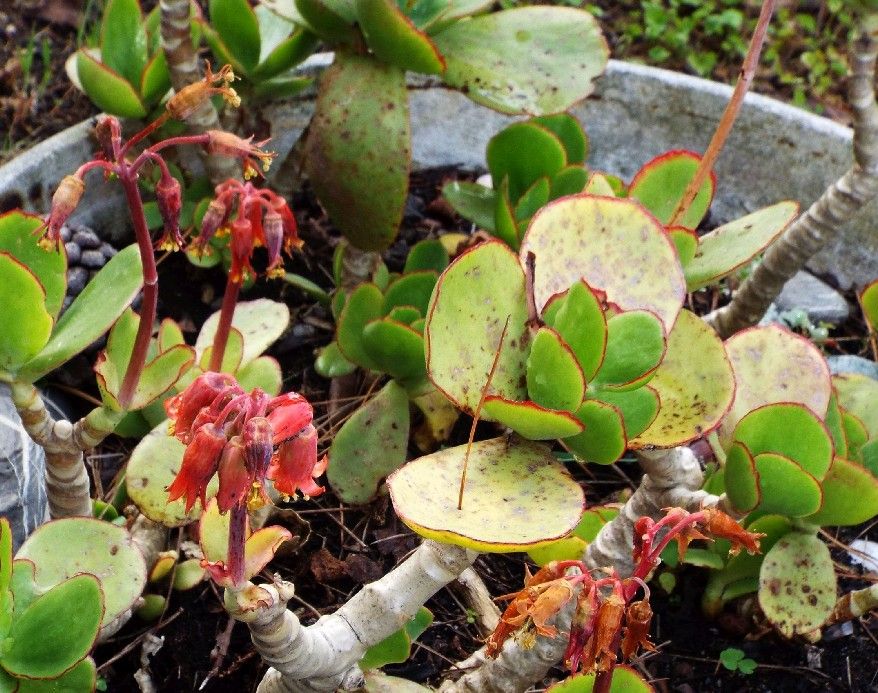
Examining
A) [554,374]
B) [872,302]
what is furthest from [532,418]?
[872,302]

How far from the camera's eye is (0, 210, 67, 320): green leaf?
99 centimetres

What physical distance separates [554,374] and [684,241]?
356mm

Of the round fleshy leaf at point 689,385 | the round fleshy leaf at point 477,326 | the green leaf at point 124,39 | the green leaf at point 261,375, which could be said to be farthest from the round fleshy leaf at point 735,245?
the green leaf at point 124,39

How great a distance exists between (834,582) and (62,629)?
2.61 feet

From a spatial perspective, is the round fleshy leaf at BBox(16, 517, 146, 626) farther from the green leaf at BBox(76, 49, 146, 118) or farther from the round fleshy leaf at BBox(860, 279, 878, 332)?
the round fleshy leaf at BBox(860, 279, 878, 332)

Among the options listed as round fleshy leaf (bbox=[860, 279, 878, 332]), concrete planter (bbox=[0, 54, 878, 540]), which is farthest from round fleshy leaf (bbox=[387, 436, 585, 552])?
concrete planter (bbox=[0, 54, 878, 540])

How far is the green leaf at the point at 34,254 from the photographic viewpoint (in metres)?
0.99

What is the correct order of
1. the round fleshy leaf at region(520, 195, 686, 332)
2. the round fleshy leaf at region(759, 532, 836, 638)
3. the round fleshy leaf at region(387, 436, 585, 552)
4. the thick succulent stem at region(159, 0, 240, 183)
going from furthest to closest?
the thick succulent stem at region(159, 0, 240, 183)
the round fleshy leaf at region(759, 532, 836, 638)
the round fleshy leaf at region(520, 195, 686, 332)
the round fleshy leaf at region(387, 436, 585, 552)

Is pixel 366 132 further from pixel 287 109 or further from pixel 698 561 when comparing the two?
pixel 698 561

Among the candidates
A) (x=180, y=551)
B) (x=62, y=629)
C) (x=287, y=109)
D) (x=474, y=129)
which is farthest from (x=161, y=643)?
(x=474, y=129)

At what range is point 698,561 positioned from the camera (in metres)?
1.13

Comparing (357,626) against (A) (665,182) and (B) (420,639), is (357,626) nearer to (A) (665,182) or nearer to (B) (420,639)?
(B) (420,639)

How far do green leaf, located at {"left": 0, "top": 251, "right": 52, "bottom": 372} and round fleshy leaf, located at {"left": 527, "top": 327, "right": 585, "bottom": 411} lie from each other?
456mm

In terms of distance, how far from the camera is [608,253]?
3.20 ft
